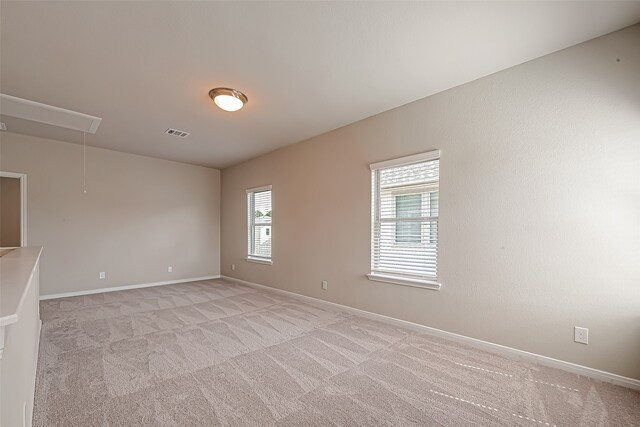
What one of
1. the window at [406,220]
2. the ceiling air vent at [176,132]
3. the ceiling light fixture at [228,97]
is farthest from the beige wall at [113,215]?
the window at [406,220]

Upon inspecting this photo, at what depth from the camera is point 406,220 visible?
11.1 feet

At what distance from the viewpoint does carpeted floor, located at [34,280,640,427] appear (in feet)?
5.90

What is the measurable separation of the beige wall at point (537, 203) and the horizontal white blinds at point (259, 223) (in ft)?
7.75

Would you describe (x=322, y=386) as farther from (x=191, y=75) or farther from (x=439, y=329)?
(x=191, y=75)

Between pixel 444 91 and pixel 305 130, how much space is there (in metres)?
1.98

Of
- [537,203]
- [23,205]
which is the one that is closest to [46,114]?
[23,205]

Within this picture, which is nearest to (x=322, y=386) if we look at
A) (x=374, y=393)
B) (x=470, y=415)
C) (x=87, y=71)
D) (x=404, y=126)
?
(x=374, y=393)

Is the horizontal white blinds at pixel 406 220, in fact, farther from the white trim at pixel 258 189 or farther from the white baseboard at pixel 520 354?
the white trim at pixel 258 189

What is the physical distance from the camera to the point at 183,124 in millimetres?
3984

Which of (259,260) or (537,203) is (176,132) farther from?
(537,203)

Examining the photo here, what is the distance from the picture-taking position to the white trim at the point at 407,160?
10.2 ft

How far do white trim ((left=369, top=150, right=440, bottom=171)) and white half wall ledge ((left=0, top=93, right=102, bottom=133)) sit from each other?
3803 mm

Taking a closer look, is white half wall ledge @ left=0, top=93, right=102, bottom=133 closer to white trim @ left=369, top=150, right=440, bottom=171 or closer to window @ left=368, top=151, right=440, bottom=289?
white trim @ left=369, top=150, right=440, bottom=171

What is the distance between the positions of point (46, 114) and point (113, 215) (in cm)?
218
